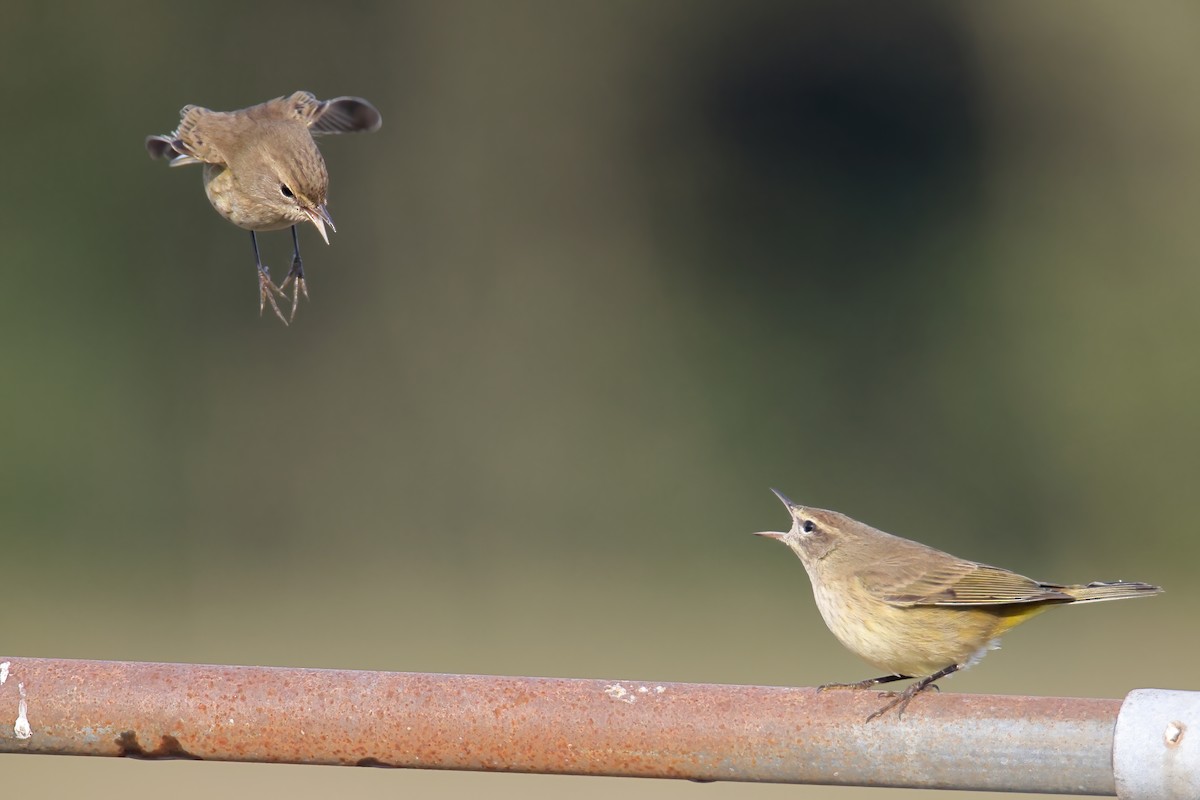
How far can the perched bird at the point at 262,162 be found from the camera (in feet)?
11.9

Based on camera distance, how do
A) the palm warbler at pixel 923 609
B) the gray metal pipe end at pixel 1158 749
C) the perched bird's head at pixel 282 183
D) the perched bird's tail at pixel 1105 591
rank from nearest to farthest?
the gray metal pipe end at pixel 1158 749 → the perched bird's tail at pixel 1105 591 → the perched bird's head at pixel 282 183 → the palm warbler at pixel 923 609

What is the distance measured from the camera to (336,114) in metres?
4.31

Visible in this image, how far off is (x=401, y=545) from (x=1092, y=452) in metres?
5.25

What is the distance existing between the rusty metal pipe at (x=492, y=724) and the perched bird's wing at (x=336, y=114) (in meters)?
2.02

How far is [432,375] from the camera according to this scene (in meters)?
13.0

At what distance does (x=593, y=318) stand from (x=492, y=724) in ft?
36.1

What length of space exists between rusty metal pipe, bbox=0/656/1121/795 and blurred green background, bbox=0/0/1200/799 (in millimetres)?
9176

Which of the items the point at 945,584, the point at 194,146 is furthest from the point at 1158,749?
the point at 194,146

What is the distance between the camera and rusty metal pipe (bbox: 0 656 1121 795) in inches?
93.7

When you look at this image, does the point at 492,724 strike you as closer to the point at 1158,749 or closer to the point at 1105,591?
the point at 1158,749

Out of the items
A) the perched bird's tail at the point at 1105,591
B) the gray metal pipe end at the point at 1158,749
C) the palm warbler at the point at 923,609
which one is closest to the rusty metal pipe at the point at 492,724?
the gray metal pipe end at the point at 1158,749

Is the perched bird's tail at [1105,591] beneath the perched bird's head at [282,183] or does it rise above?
beneath

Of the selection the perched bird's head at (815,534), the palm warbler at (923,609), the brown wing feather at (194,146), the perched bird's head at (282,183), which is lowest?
the palm warbler at (923,609)

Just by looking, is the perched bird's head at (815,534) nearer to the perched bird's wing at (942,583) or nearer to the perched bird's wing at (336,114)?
the perched bird's wing at (942,583)
